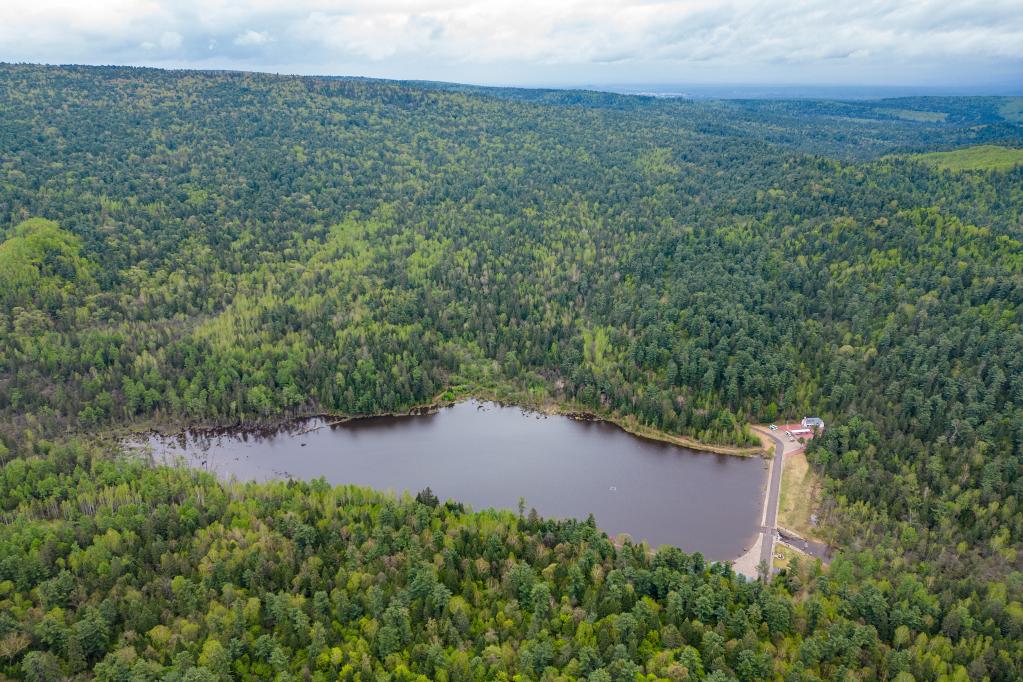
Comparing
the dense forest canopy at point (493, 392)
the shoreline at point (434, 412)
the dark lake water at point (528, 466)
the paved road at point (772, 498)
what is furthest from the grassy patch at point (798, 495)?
the shoreline at point (434, 412)

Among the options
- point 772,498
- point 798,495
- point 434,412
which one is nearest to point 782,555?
point 772,498

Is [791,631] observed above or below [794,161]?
below

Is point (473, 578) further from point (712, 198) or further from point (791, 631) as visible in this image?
point (712, 198)

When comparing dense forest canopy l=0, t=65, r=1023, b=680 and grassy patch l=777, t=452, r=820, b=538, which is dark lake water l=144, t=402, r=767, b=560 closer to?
grassy patch l=777, t=452, r=820, b=538

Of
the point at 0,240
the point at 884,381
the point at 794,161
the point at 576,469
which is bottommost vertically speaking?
the point at 576,469

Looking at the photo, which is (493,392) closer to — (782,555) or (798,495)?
(798,495)

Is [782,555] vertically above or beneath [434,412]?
beneath

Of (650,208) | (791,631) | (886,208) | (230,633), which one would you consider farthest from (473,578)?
(650,208)
